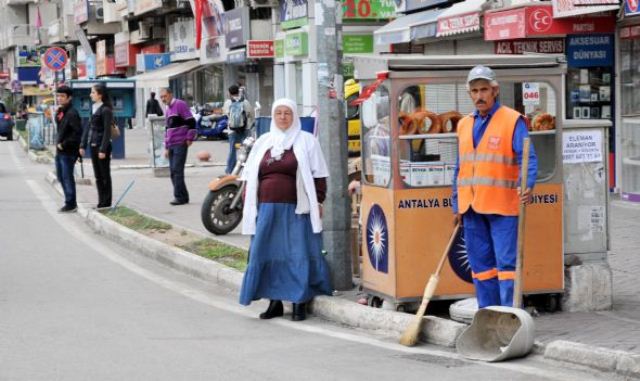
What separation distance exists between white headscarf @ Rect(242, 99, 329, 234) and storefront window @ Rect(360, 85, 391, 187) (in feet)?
1.19

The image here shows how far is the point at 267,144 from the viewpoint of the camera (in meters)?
9.27

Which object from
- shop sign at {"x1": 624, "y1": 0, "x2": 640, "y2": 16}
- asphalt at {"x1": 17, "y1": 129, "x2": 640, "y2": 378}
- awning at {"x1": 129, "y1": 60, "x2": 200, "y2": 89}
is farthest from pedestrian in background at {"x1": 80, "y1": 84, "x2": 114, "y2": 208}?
awning at {"x1": 129, "y1": 60, "x2": 200, "y2": 89}

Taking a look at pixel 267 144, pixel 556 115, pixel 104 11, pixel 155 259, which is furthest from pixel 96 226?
pixel 104 11

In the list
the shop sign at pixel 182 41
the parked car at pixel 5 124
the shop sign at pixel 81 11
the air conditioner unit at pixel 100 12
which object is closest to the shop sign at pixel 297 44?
the shop sign at pixel 182 41

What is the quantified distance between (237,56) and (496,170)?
3525 cm

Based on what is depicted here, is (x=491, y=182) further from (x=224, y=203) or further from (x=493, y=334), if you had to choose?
(x=224, y=203)

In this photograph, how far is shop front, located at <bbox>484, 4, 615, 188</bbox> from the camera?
677 inches

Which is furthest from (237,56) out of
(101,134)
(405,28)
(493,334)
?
(493,334)

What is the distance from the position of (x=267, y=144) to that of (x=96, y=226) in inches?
287

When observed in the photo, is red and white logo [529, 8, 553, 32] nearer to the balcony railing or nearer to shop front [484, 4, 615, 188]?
shop front [484, 4, 615, 188]

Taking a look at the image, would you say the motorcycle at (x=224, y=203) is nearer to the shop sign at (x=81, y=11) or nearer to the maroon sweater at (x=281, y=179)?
the maroon sweater at (x=281, y=179)

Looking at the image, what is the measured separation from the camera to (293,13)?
1553 inches

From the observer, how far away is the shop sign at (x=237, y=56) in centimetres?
4181

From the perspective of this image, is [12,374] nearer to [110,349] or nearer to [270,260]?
[110,349]
